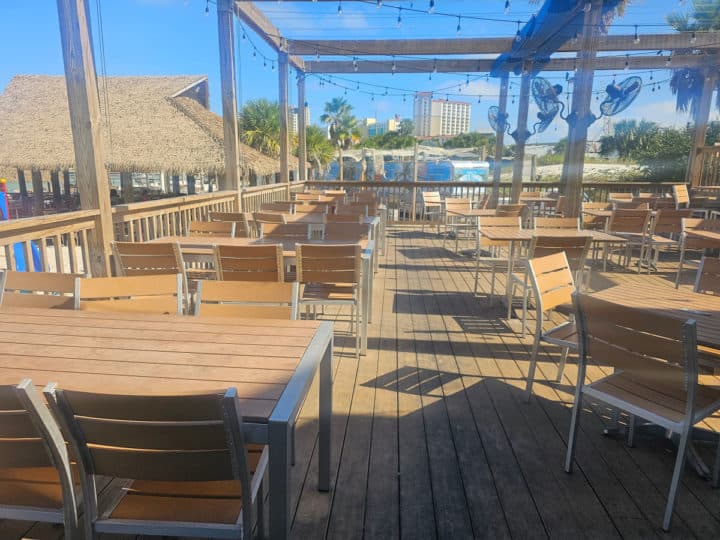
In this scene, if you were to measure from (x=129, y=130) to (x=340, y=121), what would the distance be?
27.6 m

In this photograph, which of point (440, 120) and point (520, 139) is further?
point (440, 120)

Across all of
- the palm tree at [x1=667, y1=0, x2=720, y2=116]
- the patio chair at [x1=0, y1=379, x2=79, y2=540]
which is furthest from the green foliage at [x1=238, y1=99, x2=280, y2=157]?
the patio chair at [x1=0, y1=379, x2=79, y2=540]

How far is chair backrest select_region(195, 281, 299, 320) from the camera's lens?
6.71 feet

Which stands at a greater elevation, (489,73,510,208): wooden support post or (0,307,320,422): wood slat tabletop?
(489,73,510,208): wooden support post

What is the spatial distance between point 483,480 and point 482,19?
716 cm

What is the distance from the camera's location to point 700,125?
9703 millimetres

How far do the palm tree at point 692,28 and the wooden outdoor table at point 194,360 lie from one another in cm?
1230

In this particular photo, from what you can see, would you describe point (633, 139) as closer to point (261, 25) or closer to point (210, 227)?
point (261, 25)

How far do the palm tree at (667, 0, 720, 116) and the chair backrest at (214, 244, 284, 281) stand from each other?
11432mm

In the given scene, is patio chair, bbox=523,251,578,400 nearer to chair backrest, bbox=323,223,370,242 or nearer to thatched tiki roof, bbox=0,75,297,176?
chair backrest, bbox=323,223,370,242

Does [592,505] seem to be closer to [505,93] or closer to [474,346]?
[474,346]

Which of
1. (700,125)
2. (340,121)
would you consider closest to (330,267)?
A: (700,125)

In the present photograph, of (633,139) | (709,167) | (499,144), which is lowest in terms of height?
(709,167)

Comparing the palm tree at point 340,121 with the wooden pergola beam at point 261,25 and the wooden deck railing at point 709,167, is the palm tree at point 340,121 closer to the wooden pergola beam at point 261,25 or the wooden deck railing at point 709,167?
the wooden pergola beam at point 261,25
